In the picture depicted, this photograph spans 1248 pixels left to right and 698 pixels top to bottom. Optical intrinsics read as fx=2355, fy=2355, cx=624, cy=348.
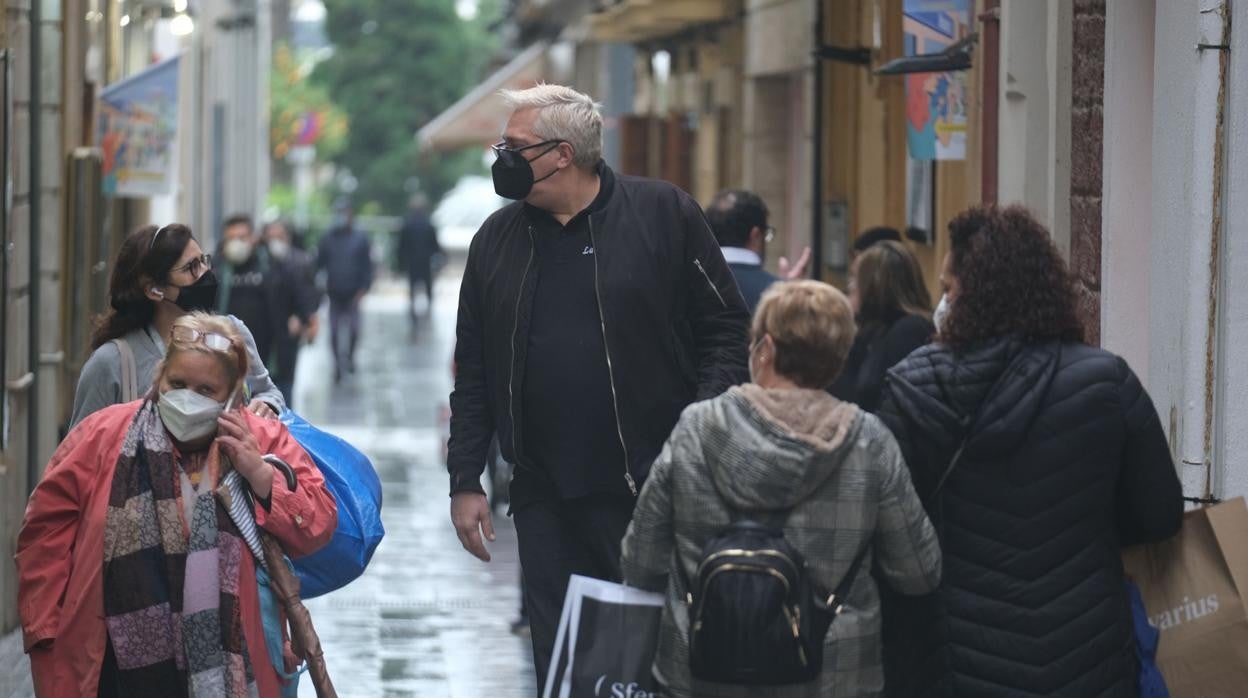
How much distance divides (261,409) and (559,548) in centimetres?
85

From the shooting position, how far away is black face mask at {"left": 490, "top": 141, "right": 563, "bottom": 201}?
6105mm

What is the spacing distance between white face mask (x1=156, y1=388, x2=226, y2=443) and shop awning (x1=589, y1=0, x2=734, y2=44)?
14385mm

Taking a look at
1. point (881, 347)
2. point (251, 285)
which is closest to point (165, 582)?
point (881, 347)

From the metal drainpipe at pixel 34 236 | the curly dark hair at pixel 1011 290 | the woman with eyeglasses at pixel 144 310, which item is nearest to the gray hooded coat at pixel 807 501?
the curly dark hair at pixel 1011 290

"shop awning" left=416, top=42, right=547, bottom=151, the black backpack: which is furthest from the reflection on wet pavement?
"shop awning" left=416, top=42, right=547, bottom=151

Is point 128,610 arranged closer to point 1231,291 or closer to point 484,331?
point 484,331

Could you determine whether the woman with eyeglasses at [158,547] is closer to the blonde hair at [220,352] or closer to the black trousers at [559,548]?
the blonde hair at [220,352]

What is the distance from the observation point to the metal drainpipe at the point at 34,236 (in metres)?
10.4

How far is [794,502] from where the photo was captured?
475cm

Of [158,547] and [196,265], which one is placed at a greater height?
[196,265]

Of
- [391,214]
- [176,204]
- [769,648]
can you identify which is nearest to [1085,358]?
[769,648]

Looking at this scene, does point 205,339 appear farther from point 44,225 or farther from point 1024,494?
point 44,225

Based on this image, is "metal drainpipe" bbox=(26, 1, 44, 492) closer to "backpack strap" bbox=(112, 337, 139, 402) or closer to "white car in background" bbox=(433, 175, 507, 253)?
"backpack strap" bbox=(112, 337, 139, 402)

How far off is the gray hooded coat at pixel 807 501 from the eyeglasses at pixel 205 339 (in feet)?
3.96
